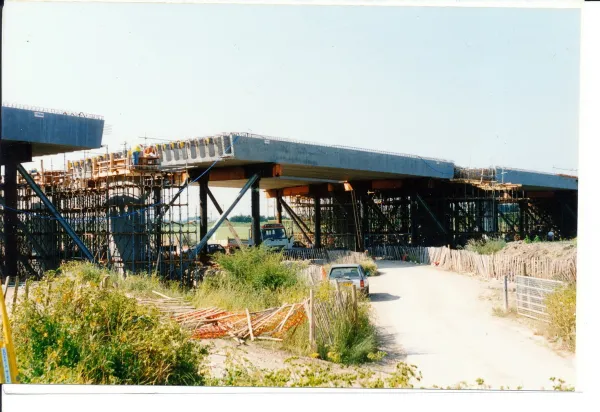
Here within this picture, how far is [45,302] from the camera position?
870 cm

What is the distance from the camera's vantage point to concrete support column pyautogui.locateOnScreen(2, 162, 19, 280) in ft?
83.0

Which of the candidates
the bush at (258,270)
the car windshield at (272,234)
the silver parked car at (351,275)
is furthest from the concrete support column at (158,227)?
the car windshield at (272,234)

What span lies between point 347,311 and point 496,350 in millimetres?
3577

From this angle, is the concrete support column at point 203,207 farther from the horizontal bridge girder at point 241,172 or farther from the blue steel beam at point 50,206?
the blue steel beam at point 50,206

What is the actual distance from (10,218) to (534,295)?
2238 centimetres

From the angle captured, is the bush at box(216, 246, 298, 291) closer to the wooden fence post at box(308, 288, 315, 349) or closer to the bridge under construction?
the bridge under construction

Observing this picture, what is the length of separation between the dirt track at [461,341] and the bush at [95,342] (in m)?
4.97

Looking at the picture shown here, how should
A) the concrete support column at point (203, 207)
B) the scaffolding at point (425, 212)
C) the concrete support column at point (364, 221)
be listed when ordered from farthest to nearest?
the concrete support column at point (364, 221) → the scaffolding at point (425, 212) → the concrete support column at point (203, 207)

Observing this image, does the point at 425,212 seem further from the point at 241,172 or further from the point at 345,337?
the point at 345,337

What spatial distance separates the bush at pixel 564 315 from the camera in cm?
1273

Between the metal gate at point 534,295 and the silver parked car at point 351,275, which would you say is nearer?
the metal gate at point 534,295

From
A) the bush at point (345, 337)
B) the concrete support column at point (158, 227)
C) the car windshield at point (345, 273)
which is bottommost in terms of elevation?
the bush at point (345, 337)

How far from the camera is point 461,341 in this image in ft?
45.5

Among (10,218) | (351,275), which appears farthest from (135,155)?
(351,275)
